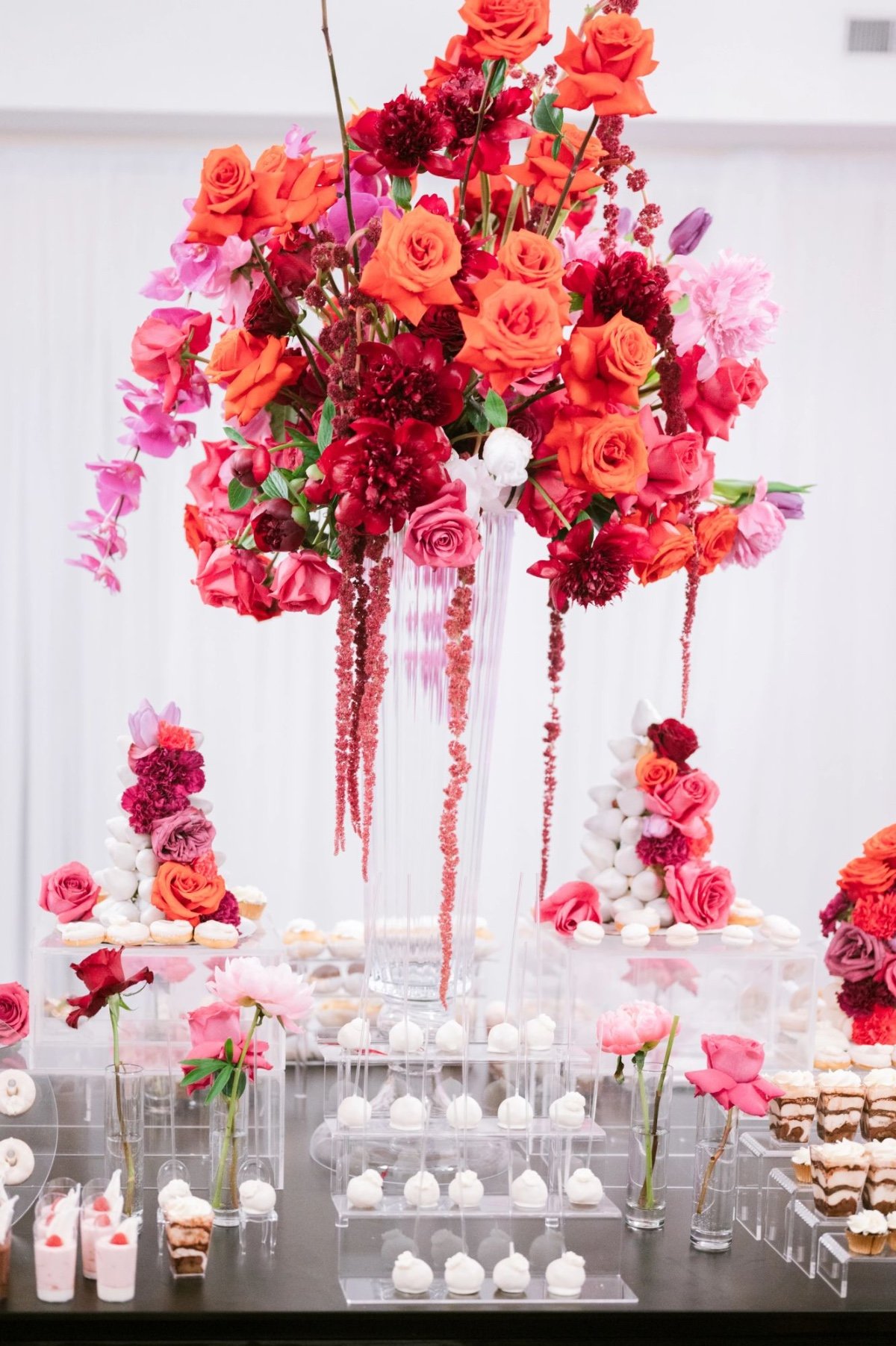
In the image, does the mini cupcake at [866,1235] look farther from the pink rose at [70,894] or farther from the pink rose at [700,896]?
the pink rose at [70,894]

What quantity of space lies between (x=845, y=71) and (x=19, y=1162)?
3.18 meters

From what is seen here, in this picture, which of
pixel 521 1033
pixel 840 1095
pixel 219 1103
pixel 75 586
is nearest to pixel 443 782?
pixel 521 1033

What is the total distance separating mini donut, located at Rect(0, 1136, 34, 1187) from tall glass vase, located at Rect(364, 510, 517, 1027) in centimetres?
45

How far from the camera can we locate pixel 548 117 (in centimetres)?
147

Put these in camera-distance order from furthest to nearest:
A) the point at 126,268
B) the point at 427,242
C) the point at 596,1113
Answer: the point at 126,268 → the point at 596,1113 → the point at 427,242

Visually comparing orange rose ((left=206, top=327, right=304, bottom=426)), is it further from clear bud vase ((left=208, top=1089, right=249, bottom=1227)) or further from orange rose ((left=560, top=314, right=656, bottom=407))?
clear bud vase ((left=208, top=1089, right=249, bottom=1227))

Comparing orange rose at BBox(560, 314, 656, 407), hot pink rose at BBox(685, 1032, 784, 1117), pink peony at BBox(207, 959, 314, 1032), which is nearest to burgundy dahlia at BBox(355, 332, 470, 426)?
orange rose at BBox(560, 314, 656, 407)

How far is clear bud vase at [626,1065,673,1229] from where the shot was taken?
159 cm

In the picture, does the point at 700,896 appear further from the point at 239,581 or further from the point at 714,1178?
the point at 239,581

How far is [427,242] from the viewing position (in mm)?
1322

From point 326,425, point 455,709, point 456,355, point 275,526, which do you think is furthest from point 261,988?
point 456,355

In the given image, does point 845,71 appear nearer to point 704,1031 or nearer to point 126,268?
point 126,268

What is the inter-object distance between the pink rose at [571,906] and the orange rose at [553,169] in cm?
97

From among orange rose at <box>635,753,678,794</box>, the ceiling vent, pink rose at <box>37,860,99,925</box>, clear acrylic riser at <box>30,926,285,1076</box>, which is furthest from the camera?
the ceiling vent
